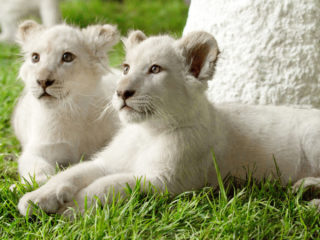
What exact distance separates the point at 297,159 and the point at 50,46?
2.35m

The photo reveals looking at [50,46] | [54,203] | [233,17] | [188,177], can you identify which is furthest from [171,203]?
[233,17]

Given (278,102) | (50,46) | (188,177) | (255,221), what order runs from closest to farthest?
1. (255,221)
2. (188,177)
3. (50,46)
4. (278,102)

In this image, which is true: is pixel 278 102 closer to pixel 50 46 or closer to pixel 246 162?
pixel 246 162

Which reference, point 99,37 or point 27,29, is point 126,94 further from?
point 27,29

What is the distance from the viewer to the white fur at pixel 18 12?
10.0 m

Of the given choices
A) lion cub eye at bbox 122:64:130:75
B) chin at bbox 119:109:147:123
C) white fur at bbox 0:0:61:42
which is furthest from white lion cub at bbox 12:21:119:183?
white fur at bbox 0:0:61:42

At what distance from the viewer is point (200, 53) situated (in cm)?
355

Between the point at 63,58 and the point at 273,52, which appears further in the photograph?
the point at 273,52

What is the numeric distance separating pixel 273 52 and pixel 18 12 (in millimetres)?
7283

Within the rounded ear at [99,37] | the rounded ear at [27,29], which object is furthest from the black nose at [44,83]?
the rounded ear at [27,29]

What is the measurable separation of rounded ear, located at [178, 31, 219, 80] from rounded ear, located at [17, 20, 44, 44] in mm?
1866

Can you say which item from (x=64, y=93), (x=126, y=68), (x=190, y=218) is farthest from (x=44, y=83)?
(x=190, y=218)

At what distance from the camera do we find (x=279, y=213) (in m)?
3.30

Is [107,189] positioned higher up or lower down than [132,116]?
lower down
